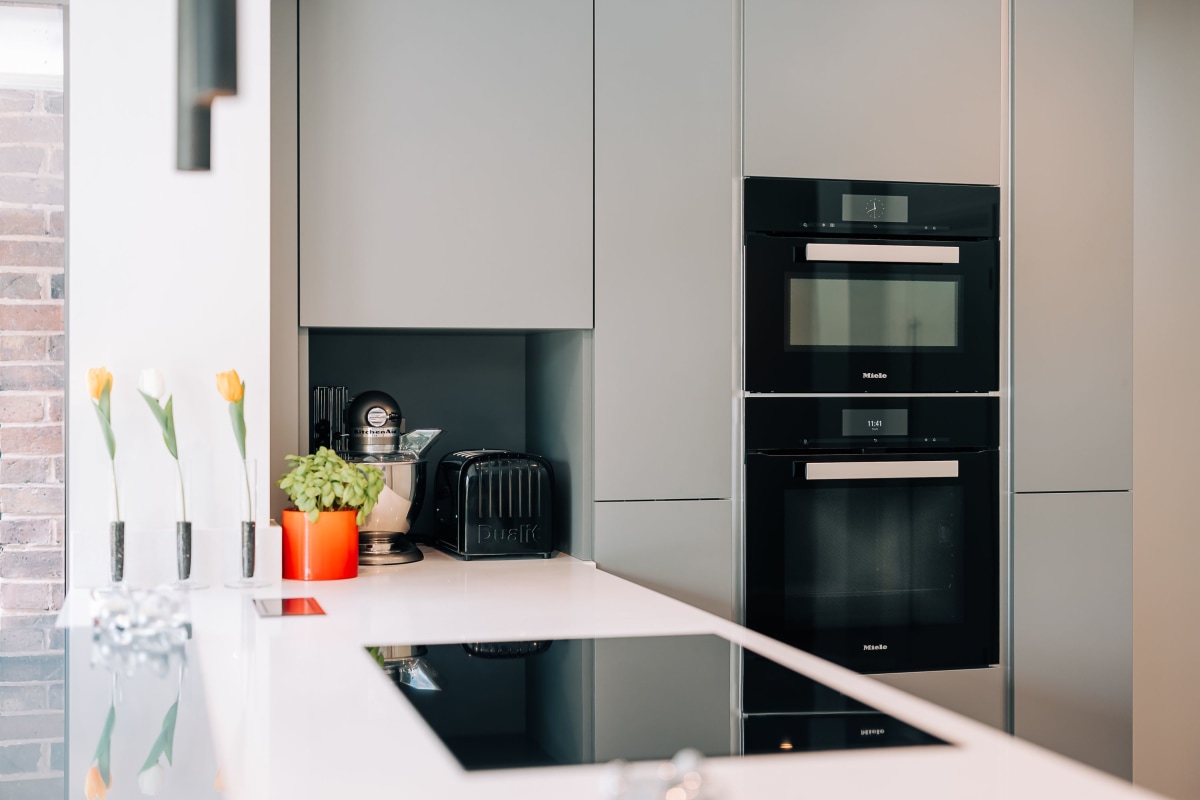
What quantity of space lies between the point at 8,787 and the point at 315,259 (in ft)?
4.33

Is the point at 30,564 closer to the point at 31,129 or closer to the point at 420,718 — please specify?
the point at 31,129

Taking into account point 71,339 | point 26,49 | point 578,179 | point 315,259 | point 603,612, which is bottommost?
point 603,612

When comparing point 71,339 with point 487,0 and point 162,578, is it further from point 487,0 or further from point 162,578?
point 487,0

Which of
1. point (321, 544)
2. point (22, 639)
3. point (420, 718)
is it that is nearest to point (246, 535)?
point (321, 544)

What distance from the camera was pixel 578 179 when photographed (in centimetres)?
228

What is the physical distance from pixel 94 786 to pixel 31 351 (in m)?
1.51

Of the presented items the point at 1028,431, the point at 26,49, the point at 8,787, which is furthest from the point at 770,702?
the point at 26,49

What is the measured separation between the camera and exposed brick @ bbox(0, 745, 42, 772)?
1.02m

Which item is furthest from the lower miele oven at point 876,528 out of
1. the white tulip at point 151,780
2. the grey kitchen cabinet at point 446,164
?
the white tulip at point 151,780

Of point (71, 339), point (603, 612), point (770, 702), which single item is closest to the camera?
point (770, 702)

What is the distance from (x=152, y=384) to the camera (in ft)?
6.24

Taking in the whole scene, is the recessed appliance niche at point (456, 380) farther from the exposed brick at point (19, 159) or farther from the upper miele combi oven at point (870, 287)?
the exposed brick at point (19, 159)

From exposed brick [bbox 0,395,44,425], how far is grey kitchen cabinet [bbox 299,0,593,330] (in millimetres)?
560

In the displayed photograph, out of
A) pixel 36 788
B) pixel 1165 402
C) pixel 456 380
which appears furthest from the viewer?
pixel 1165 402
